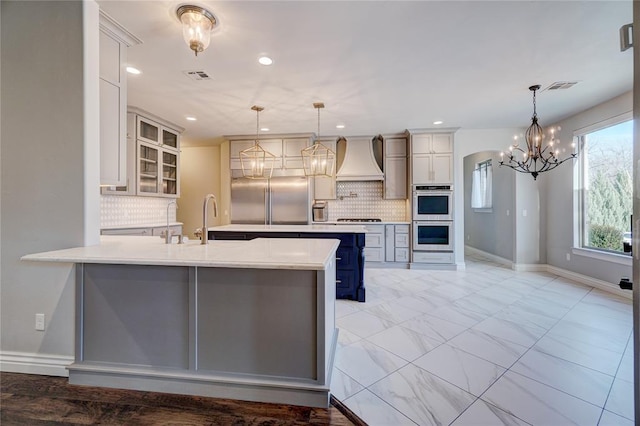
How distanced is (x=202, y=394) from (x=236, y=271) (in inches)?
31.9

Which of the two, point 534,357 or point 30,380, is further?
point 534,357

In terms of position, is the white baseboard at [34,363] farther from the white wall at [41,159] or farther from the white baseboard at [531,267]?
the white baseboard at [531,267]

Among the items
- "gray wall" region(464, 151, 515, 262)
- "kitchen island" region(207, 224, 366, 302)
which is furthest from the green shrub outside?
"kitchen island" region(207, 224, 366, 302)

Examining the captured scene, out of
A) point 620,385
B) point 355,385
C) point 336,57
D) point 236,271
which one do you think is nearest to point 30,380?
point 236,271

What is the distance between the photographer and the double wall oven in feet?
17.1

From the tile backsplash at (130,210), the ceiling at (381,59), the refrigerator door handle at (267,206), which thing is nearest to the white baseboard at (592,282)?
the ceiling at (381,59)

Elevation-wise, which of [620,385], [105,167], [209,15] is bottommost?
[620,385]

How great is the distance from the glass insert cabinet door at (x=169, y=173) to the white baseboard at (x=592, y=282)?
7.12 m

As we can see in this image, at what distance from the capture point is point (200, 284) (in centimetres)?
174

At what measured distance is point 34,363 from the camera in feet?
6.31

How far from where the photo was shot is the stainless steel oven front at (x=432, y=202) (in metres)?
5.23

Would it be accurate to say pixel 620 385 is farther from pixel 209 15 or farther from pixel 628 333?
pixel 209 15

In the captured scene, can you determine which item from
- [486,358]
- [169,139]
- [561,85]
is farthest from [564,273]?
[169,139]

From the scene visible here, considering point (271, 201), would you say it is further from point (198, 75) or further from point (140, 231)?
point (198, 75)
